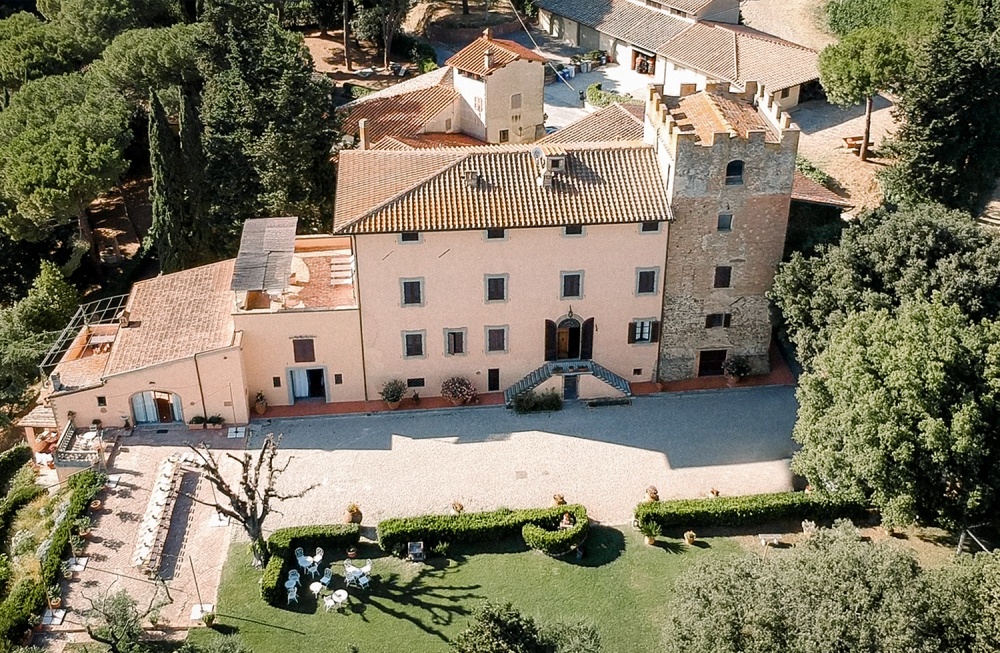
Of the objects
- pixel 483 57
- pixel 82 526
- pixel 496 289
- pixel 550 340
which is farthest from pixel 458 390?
pixel 483 57

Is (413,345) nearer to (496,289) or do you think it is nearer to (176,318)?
(496,289)

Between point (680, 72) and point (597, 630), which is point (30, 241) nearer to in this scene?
point (597, 630)

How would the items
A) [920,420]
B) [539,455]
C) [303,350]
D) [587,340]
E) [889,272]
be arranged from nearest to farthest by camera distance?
1. [920,420]
2. [889,272]
3. [539,455]
4. [303,350]
5. [587,340]

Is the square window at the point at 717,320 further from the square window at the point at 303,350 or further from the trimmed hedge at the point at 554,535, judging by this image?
the square window at the point at 303,350

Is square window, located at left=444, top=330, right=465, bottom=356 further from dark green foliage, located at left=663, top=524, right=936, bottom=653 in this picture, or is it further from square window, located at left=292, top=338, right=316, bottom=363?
dark green foliage, located at left=663, top=524, right=936, bottom=653

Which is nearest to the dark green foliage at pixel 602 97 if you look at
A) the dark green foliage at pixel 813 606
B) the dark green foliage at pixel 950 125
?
the dark green foliage at pixel 950 125

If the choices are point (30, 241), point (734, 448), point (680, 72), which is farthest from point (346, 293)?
point (680, 72)
